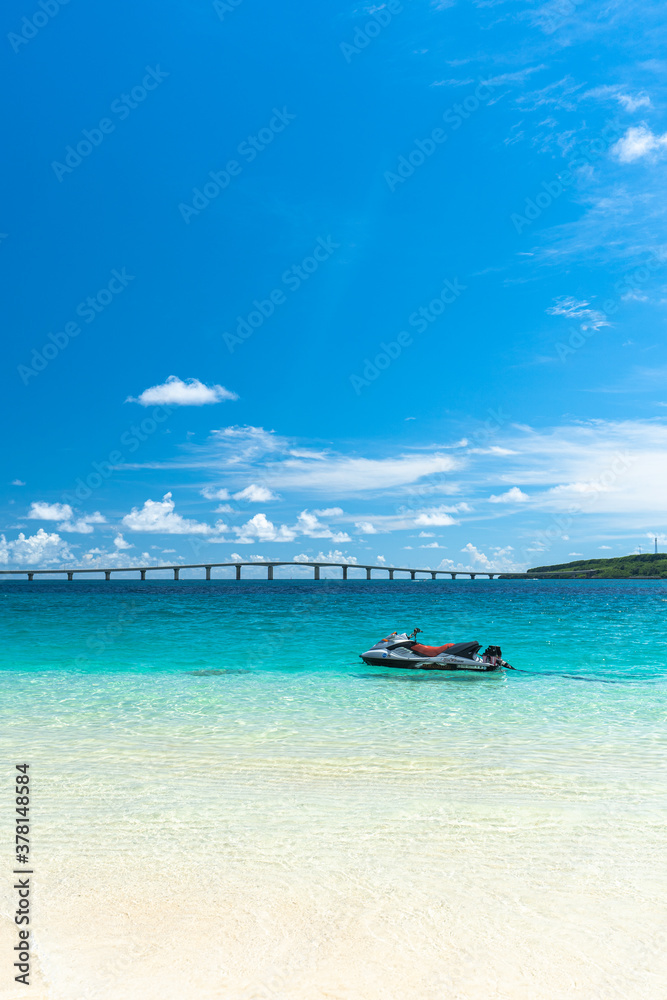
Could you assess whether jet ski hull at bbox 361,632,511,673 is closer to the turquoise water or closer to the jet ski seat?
the jet ski seat

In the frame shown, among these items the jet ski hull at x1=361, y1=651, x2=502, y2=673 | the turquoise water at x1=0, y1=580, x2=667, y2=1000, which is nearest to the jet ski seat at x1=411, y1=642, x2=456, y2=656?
the jet ski hull at x1=361, y1=651, x2=502, y2=673

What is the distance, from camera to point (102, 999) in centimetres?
436

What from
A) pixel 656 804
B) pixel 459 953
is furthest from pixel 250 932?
pixel 656 804

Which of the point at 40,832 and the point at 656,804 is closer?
the point at 40,832

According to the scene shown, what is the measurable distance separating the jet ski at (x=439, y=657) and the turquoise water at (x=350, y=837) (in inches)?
111

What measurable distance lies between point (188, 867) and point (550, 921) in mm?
3524

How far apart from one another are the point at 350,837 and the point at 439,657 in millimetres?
13880

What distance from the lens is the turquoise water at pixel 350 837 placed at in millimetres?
4793

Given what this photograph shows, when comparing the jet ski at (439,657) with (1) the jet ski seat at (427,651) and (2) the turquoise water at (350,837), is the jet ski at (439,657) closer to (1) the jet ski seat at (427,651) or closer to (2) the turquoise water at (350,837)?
(1) the jet ski seat at (427,651)

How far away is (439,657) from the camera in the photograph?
2070 centimetres

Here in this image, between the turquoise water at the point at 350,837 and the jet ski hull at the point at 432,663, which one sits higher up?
the turquoise water at the point at 350,837

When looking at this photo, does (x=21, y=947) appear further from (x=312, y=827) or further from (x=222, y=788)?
(x=222, y=788)

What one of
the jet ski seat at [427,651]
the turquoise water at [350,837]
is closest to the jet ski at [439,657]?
the jet ski seat at [427,651]

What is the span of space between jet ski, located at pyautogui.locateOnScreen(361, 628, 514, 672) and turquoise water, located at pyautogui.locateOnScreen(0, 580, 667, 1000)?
2.82m
